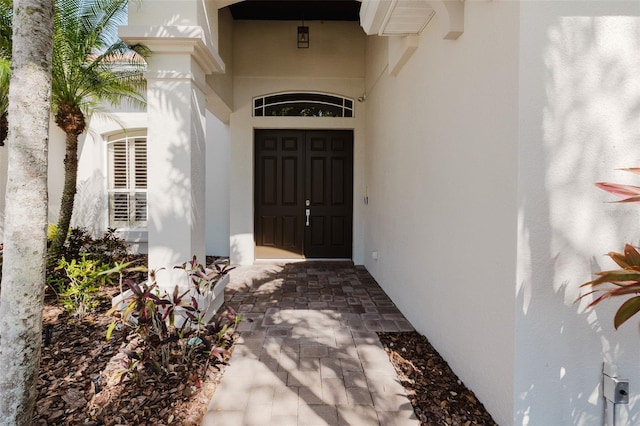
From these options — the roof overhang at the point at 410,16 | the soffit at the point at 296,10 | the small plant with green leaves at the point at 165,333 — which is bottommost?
the small plant with green leaves at the point at 165,333

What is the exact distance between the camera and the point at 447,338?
2.81 metres

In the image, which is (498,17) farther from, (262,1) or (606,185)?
(262,1)

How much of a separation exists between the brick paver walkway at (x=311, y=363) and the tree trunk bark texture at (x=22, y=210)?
1088 mm

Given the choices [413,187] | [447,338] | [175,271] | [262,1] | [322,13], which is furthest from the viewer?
[322,13]

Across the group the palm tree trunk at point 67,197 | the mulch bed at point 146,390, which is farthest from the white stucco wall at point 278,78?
the mulch bed at point 146,390

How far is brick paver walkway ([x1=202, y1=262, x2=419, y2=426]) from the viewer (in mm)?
2262

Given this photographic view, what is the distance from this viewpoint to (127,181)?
24.6ft

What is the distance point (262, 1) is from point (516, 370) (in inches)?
262

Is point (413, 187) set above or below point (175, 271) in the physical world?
above

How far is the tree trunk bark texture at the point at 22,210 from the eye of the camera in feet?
5.81

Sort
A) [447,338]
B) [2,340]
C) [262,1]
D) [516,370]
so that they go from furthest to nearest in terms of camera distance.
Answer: [262,1] < [447,338] < [516,370] < [2,340]

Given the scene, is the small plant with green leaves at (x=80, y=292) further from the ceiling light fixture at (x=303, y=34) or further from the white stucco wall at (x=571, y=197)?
the ceiling light fixture at (x=303, y=34)

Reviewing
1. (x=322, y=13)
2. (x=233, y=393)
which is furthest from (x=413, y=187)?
(x=322, y=13)

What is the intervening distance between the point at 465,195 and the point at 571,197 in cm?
68
